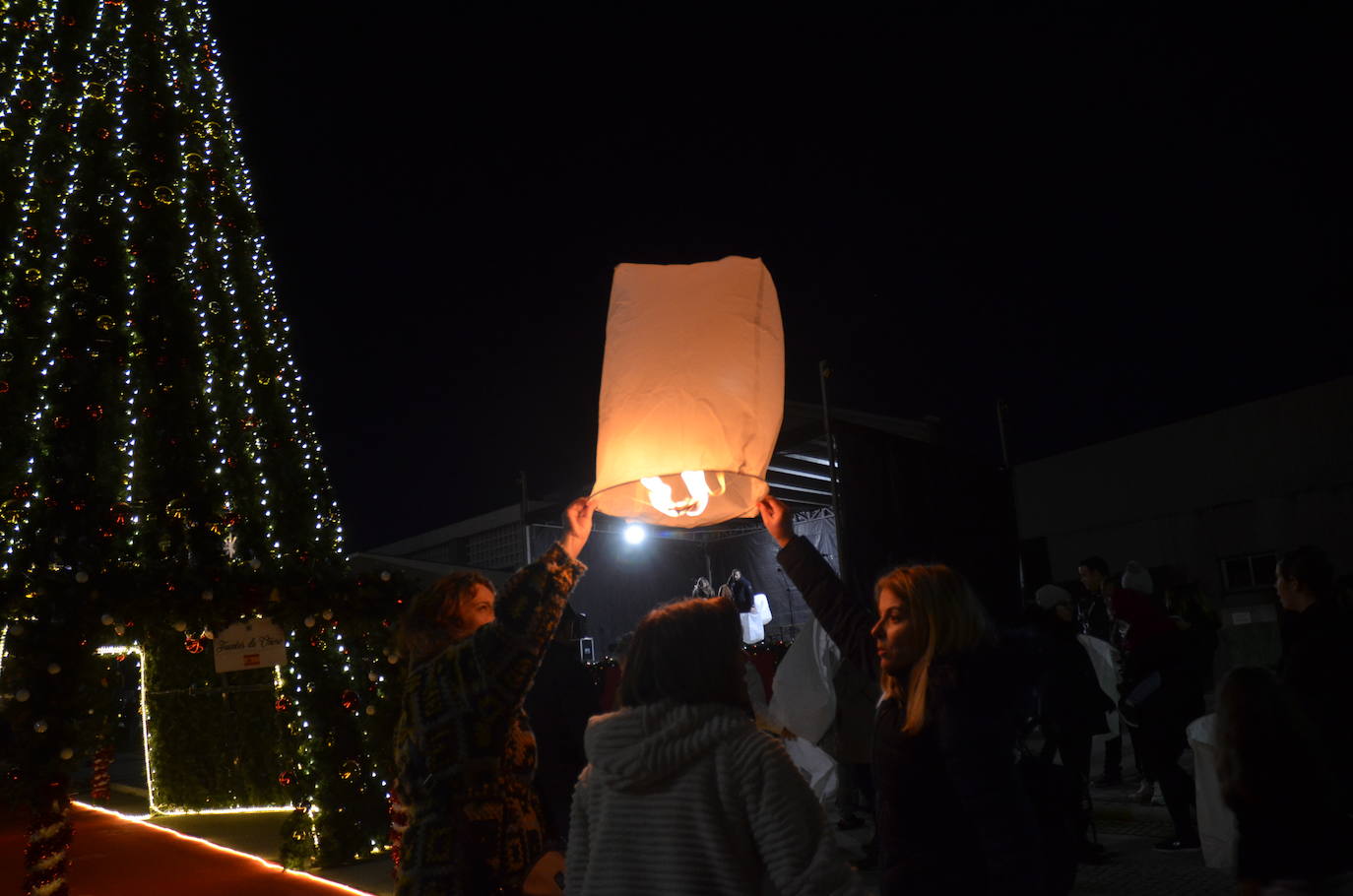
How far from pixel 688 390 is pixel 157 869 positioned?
7590mm

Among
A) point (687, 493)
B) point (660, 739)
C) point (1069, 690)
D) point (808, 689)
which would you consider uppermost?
point (687, 493)

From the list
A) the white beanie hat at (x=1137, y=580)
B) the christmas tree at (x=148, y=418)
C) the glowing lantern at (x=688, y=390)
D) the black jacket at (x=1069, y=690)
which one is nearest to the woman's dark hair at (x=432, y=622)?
the glowing lantern at (x=688, y=390)

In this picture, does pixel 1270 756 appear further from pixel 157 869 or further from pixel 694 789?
pixel 157 869

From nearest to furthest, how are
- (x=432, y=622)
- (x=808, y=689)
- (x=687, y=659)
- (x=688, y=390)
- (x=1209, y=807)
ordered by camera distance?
(x=687, y=659) < (x=688, y=390) < (x=432, y=622) < (x=1209, y=807) < (x=808, y=689)

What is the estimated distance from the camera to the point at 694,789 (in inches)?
71.7

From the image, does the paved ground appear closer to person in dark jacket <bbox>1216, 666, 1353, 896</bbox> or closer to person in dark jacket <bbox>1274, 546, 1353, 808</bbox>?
person in dark jacket <bbox>1274, 546, 1353, 808</bbox>

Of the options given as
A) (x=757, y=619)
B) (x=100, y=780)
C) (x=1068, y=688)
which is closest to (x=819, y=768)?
(x=1068, y=688)

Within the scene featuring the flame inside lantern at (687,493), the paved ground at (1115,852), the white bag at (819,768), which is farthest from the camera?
the white bag at (819,768)

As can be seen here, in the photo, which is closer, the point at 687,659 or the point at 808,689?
the point at 687,659

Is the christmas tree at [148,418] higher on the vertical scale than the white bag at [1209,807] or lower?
higher

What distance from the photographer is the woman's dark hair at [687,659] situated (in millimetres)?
1897

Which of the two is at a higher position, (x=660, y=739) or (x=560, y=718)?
(x=660, y=739)

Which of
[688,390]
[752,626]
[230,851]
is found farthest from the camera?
[752,626]

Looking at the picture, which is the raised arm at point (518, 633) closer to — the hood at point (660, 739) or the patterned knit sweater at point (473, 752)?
the patterned knit sweater at point (473, 752)
